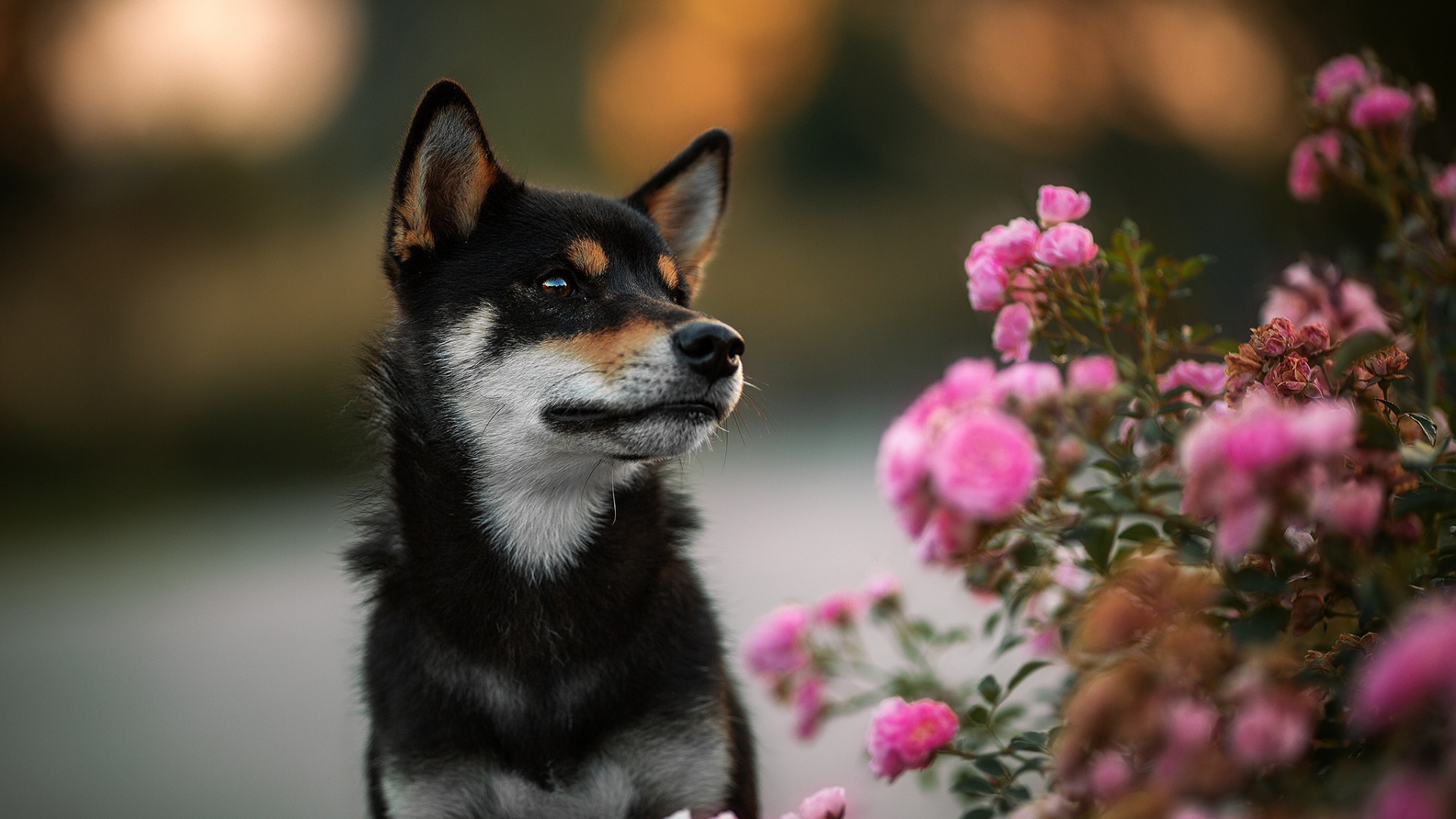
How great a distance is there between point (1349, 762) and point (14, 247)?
29.5 feet

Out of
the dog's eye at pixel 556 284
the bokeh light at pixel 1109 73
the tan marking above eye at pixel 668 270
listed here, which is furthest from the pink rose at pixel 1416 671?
the bokeh light at pixel 1109 73

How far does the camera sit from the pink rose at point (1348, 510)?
1195 mm

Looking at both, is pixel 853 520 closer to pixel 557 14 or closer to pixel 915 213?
pixel 915 213

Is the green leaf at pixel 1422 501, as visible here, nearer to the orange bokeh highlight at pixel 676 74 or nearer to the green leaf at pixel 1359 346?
the green leaf at pixel 1359 346

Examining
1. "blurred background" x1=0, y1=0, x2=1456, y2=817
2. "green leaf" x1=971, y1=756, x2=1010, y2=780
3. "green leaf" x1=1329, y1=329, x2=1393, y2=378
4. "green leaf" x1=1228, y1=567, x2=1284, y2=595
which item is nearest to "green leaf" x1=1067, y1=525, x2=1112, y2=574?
"green leaf" x1=1228, y1=567, x2=1284, y2=595

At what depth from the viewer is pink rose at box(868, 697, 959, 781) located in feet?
5.62

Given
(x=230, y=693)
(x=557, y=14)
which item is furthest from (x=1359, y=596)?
(x=557, y=14)

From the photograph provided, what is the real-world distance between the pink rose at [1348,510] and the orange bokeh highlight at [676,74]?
26.9 feet

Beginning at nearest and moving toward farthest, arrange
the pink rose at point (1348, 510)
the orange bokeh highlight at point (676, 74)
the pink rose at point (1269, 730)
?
the pink rose at point (1269, 730), the pink rose at point (1348, 510), the orange bokeh highlight at point (676, 74)

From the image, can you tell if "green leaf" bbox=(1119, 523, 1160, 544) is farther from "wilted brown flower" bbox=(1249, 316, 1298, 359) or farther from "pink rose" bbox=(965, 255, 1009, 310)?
"pink rose" bbox=(965, 255, 1009, 310)

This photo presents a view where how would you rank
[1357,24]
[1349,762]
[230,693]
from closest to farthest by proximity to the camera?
[1349,762] < [1357,24] < [230,693]

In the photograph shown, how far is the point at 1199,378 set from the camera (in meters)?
1.91

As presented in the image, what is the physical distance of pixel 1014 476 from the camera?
1.25 m

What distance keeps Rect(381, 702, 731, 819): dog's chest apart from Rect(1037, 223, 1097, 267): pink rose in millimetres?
1294
